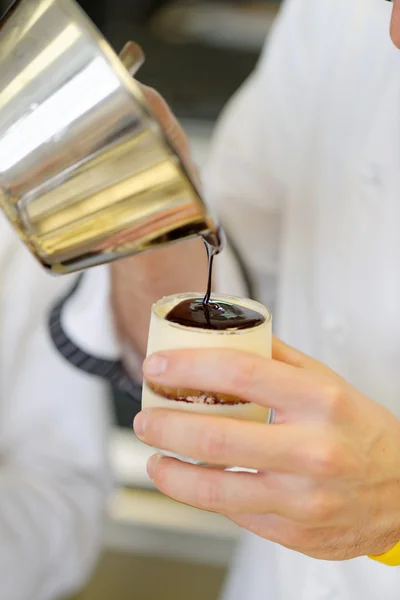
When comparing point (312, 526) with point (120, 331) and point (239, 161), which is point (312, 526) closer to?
point (120, 331)

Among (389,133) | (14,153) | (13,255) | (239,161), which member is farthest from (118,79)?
(13,255)

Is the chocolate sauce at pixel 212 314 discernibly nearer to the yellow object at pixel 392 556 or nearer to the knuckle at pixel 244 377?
the knuckle at pixel 244 377

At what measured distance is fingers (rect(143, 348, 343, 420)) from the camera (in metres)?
0.46

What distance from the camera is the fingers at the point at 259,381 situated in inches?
18.1

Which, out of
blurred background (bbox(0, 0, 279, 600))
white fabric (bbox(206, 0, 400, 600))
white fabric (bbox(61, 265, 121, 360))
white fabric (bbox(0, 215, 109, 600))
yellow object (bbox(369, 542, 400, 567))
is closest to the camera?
yellow object (bbox(369, 542, 400, 567))

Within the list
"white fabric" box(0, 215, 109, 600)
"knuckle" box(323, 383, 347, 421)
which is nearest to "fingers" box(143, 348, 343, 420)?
"knuckle" box(323, 383, 347, 421)

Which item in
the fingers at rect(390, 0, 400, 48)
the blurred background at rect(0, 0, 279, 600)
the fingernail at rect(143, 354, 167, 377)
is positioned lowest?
the blurred background at rect(0, 0, 279, 600)

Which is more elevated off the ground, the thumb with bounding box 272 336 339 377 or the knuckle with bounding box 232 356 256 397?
the knuckle with bounding box 232 356 256 397

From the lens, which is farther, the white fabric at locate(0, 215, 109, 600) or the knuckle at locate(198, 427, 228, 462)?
the white fabric at locate(0, 215, 109, 600)

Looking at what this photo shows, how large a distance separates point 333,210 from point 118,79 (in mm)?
503

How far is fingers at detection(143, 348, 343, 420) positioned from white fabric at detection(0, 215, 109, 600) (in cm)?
71

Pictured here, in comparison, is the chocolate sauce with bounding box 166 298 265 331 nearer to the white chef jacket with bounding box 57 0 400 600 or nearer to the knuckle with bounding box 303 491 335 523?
the knuckle with bounding box 303 491 335 523

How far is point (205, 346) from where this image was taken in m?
0.50

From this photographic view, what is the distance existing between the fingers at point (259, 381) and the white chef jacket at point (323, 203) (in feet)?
1.07
